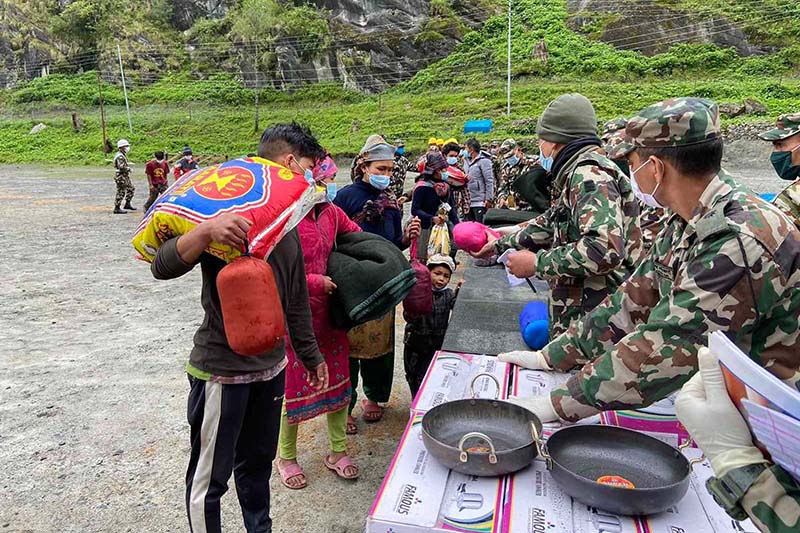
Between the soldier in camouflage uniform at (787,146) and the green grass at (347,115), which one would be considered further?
the green grass at (347,115)

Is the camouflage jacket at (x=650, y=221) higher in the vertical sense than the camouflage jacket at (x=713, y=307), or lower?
lower

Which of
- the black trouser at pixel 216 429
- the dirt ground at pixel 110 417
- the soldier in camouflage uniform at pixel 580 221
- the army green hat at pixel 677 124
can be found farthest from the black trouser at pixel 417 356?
the army green hat at pixel 677 124

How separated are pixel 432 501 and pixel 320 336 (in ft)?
4.96

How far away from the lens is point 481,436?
1.41 meters

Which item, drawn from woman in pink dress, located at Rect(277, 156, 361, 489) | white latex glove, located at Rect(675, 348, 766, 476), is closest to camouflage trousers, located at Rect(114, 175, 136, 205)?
woman in pink dress, located at Rect(277, 156, 361, 489)

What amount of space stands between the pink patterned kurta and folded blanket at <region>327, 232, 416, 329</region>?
70 mm

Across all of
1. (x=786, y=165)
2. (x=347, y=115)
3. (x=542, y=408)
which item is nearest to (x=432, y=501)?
(x=542, y=408)

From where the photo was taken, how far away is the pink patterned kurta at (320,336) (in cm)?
260

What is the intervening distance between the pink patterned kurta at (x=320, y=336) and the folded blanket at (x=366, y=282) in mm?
70

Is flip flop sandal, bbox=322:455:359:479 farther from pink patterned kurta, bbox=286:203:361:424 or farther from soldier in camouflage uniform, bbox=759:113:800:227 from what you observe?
soldier in camouflage uniform, bbox=759:113:800:227

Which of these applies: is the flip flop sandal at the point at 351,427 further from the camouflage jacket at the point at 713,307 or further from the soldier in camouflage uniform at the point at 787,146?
the soldier in camouflage uniform at the point at 787,146

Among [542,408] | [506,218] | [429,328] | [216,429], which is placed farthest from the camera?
[506,218]

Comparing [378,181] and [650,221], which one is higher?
[378,181]

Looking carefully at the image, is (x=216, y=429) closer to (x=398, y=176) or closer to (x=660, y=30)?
(x=398, y=176)
